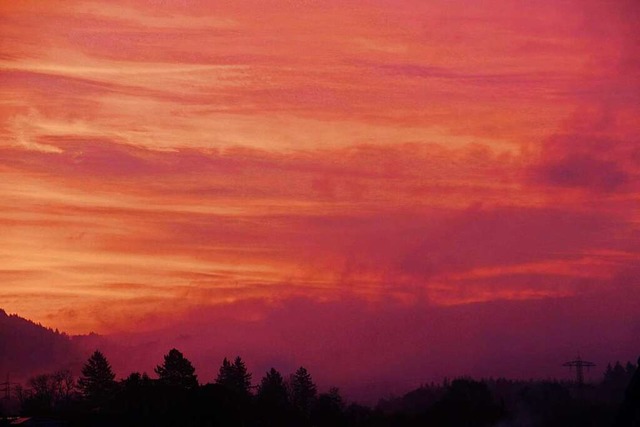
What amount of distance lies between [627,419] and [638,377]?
3.86m

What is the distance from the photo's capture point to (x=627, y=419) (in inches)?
2672

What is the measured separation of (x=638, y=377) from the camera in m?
64.9
